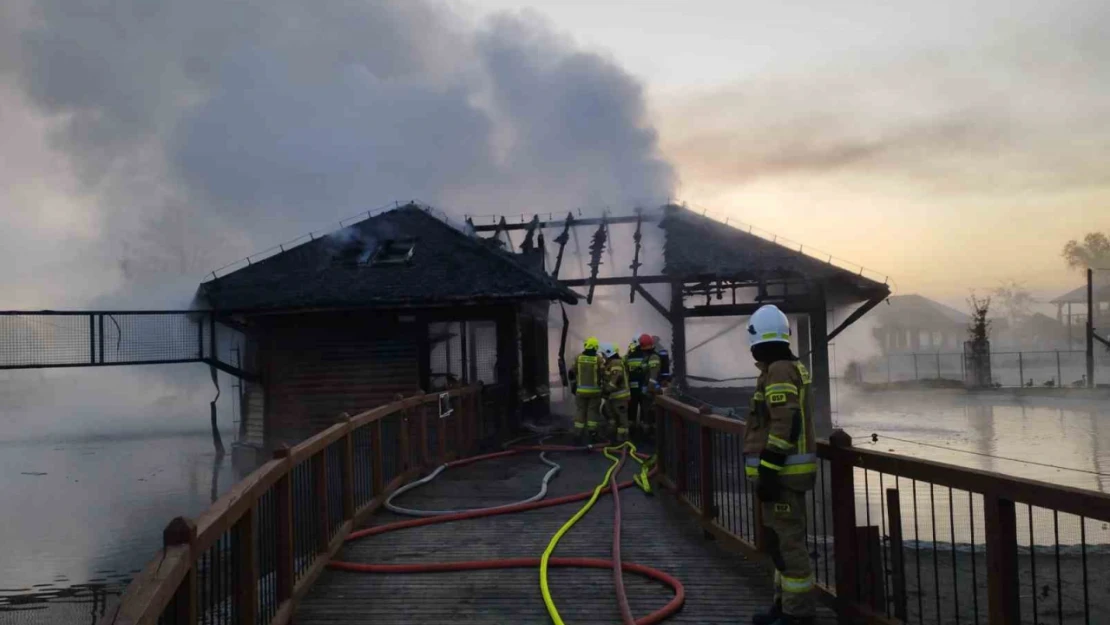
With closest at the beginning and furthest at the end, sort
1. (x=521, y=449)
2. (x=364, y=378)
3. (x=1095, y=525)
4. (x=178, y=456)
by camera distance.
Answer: (x=1095, y=525) < (x=521, y=449) < (x=364, y=378) < (x=178, y=456)

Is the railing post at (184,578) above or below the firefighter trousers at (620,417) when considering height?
above

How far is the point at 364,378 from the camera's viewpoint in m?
15.1

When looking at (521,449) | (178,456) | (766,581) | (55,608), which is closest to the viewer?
(766,581)

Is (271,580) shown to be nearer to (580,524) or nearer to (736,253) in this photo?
(580,524)

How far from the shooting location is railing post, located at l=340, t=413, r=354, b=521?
21.3 feet

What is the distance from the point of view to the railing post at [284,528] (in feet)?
15.6

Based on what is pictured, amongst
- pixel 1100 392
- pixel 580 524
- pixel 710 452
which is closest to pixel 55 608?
pixel 580 524

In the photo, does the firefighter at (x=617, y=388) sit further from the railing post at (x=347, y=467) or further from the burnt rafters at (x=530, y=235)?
the burnt rafters at (x=530, y=235)

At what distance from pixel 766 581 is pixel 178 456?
18.6 m

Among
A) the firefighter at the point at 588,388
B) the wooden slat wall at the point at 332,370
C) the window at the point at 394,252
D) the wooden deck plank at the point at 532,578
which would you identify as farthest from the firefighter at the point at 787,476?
the window at the point at 394,252

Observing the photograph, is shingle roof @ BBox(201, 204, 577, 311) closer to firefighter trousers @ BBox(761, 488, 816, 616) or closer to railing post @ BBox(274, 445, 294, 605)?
railing post @ BBox(274, 445, 294, 605)

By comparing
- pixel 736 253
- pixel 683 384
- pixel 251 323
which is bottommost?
pixel 683 384

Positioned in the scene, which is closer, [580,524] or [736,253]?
[580,524]

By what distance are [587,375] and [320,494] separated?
6787 mm
